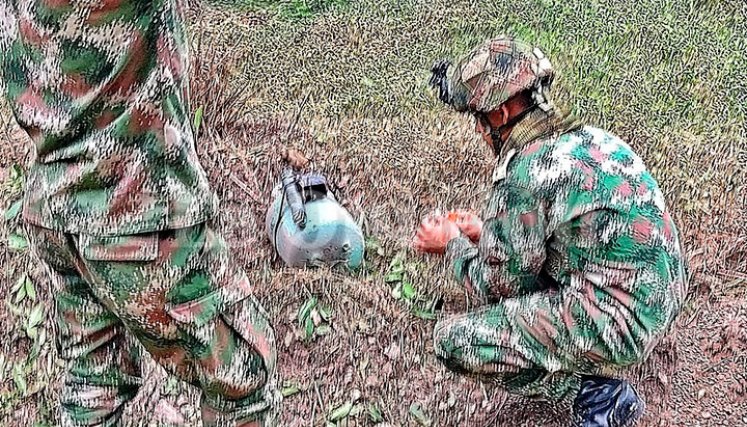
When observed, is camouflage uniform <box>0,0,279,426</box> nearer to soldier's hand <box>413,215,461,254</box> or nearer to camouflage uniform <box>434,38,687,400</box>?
camouflage uniform <box>434,38,687,400</box>

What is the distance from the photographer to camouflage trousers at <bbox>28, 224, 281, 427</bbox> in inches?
76.3

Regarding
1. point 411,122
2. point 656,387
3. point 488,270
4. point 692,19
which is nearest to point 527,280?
point 488,270

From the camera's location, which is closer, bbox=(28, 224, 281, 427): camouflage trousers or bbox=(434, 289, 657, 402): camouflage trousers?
bbox=(28, 224, 281, 427): camouflage trousers

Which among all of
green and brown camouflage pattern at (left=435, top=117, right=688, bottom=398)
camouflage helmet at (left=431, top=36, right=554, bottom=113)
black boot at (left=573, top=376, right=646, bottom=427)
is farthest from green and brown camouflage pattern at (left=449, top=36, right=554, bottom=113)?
black boot at (left=573, top=376, right=646, bottom=427)

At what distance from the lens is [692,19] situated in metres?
6.02

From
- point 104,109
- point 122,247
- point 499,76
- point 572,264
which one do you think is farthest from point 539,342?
point 104,109

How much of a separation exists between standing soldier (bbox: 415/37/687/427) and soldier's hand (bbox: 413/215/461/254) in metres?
0.23

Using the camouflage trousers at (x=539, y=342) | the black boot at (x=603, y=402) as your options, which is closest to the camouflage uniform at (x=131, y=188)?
the camouflage trousers at (x=539, y=342)

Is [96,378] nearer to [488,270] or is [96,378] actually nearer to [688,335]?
[488,270]

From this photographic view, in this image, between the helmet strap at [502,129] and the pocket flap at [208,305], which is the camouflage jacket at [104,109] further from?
the helmet strap at [502,129]

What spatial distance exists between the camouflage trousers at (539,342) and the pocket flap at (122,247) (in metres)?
1.04

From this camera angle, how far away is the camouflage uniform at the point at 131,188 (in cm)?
179

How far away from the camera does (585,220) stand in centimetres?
236

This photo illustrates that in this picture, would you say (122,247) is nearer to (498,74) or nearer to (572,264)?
(498,74)
